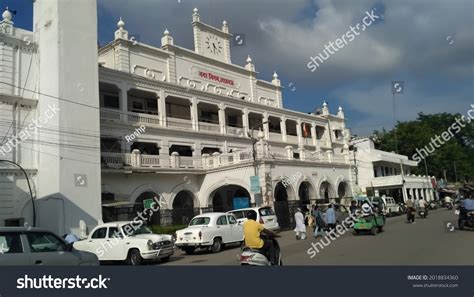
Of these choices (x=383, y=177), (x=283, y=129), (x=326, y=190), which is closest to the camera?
(x=326, y=190)

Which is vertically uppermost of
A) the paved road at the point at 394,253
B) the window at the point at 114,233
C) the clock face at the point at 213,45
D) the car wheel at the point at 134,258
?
the clock face at the point at 213,45

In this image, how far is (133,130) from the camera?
89.9 feet

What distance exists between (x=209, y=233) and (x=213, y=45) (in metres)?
22.3

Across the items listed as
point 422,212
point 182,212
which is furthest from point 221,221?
point 422,212

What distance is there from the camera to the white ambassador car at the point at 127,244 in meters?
14.2

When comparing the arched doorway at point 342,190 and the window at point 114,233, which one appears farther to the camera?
the arched doorway at point 342,190

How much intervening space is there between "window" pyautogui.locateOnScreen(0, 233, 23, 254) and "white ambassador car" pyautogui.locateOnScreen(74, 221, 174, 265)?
233 inches

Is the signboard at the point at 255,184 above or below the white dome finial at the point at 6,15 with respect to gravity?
below

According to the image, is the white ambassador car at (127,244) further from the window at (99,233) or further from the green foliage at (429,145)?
the green foliage at (429,145)

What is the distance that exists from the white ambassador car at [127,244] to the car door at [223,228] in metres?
3.24

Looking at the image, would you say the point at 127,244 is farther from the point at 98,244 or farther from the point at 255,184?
the point at 255,184

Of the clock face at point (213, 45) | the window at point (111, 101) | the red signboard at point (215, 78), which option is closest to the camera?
the window at point (111, 101)

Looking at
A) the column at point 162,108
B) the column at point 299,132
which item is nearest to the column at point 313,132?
the column at point 299,132

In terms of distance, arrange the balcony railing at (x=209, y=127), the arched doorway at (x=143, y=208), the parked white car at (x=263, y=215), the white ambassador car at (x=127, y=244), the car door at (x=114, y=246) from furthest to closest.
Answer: the balcony railing at (x=209, y=127)
the arched doorway at (x=143, y=208)
the parked white car at (x=263, y=215)
the car door at (x=114, y=246)
the white ambassador car at (x=127, y=244)
